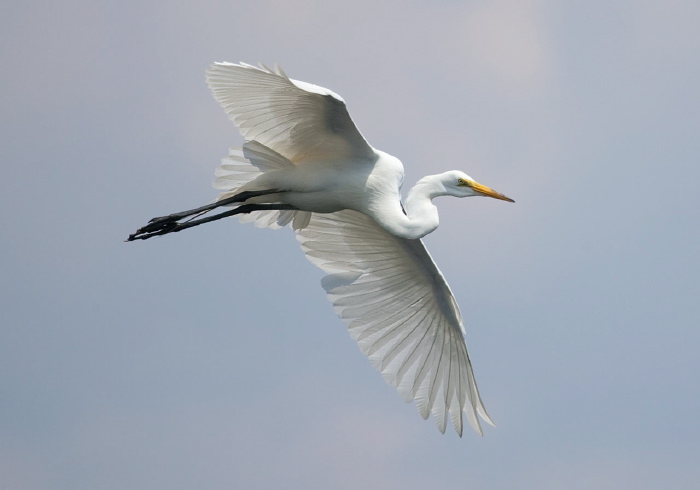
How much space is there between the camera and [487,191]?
588 inches

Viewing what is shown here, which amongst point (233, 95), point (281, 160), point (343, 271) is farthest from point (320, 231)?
point (233, 95)

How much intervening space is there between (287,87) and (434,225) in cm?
232

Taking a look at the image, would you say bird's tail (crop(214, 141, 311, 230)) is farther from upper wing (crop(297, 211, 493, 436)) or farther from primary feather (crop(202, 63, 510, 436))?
upper wing (crop(297, 211, 493, 436))

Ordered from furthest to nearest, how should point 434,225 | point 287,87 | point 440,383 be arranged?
1. point 440,383
2. point 434,225
3. point 287,87

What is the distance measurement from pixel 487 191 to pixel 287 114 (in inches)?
108

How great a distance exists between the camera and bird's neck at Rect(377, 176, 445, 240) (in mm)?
13893

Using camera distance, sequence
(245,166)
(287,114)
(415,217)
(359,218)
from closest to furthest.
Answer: (287,114) < (415,217) < (245,166) < (359,218)

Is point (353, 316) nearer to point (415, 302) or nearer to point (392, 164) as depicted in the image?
point (415, 302)

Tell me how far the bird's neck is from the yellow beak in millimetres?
752

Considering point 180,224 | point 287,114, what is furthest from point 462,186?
point 180,224

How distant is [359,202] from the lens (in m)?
14.1

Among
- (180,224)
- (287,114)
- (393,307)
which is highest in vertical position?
(287,114)

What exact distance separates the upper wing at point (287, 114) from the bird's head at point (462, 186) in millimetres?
1193

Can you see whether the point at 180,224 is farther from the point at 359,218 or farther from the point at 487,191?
the point at 487,191
